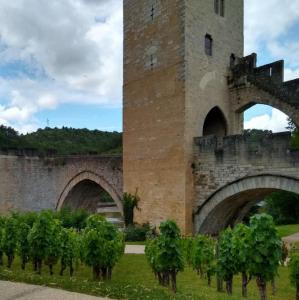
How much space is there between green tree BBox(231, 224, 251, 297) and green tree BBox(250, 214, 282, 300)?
0.08 metres

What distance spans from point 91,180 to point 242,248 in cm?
1692

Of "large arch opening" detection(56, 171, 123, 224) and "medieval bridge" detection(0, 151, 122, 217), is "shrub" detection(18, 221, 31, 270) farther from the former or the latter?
"medieval bridge" detection(0, 151, 122, 217)

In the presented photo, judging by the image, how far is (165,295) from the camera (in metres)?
5.95

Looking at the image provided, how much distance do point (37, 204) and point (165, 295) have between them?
2090 centimetres

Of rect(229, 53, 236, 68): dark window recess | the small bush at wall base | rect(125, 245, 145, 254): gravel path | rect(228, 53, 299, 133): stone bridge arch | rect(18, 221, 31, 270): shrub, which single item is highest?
rect(229, 53, 236, 68): dark window recess

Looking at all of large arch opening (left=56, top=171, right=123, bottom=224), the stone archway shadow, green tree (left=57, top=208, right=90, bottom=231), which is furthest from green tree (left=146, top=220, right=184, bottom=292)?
large arch opening (left=56, top=171, right=123, bottom=224)

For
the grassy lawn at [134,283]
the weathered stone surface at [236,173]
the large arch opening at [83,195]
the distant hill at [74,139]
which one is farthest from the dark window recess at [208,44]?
the distant hill at [74,139]

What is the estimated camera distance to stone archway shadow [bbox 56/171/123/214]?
21297 mm

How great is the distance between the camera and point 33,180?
83.6 ft

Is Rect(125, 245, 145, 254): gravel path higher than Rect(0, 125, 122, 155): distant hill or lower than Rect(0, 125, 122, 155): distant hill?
lower

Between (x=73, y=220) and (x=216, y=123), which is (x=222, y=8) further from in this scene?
(x=73, y=220)

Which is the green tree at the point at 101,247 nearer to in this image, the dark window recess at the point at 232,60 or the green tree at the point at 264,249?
the green tree at the point at 264,249

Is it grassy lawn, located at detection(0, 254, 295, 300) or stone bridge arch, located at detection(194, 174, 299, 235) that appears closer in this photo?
grassy lawn, located at detection(0, 254, 295, 300)

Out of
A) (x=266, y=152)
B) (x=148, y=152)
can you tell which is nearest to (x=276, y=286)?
(x=266, y=152)
